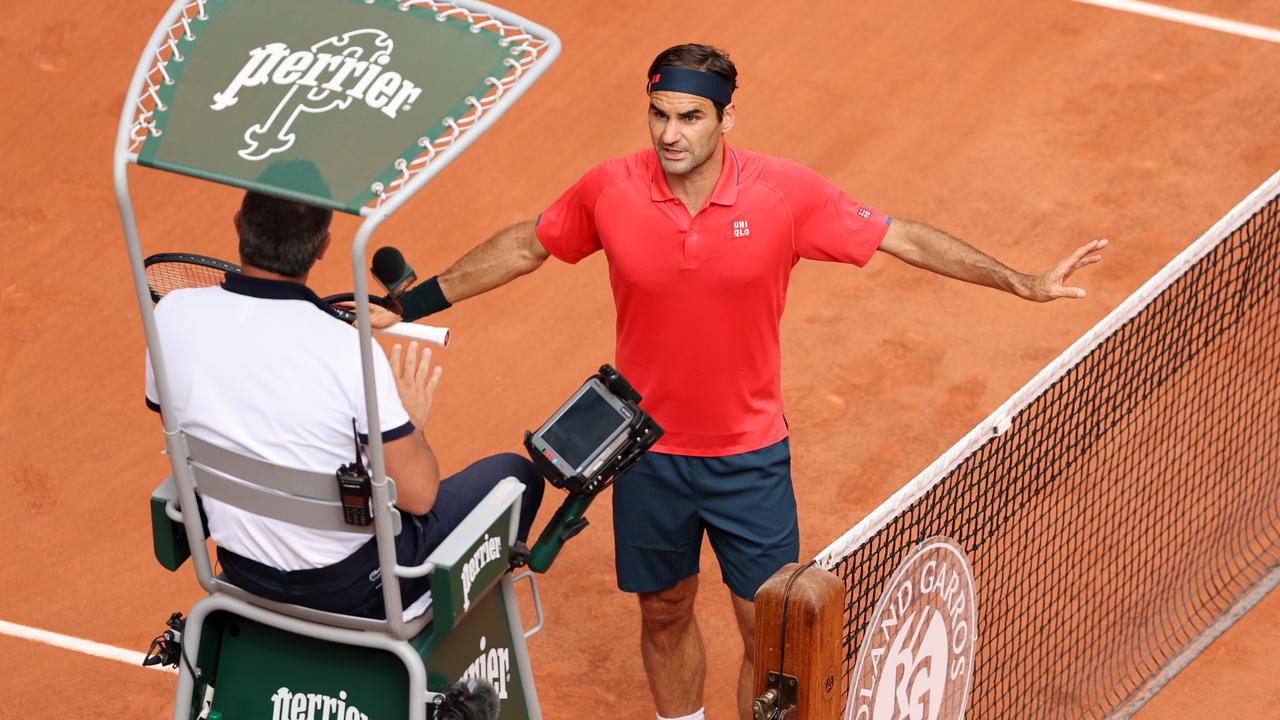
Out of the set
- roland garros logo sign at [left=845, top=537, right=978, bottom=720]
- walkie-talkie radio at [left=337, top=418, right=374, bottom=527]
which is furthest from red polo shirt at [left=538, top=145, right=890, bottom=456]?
walkie-talkie radio at [left=337, top=418, right=374, bottom=527]

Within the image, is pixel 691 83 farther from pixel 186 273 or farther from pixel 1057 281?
pixel 186 273

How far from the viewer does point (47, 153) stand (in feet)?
32.0

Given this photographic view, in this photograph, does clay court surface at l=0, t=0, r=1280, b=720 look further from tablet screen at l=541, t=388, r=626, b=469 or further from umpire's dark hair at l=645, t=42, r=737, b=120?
umpire's dark hair at l=645, t=42, r=737, b=120

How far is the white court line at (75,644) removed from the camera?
6668mm

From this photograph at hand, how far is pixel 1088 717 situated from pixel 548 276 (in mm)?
3777

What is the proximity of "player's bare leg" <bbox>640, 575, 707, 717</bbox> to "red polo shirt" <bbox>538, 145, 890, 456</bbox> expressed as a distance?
24.6 inches

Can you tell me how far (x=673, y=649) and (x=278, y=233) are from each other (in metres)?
2.39

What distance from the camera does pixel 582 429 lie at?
457 cm

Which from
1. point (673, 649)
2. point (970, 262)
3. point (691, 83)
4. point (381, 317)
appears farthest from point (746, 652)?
point (691, 83)

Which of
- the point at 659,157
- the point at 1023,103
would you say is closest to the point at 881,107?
the point at 1023,103

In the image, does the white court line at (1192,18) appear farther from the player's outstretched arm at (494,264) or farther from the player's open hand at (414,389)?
the player's open hand at (414,389)

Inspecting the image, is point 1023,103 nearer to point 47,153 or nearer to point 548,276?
point 548,276

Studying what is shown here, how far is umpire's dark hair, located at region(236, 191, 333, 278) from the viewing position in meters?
4.12

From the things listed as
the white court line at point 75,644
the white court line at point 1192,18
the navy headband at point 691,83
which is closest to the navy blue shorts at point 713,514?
the navy headband at point 691,83
